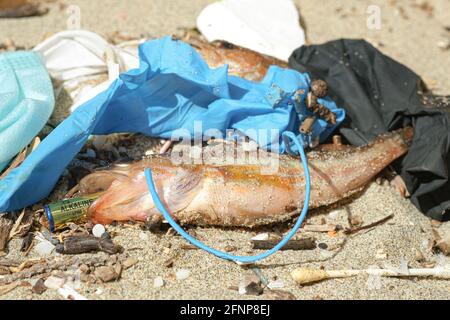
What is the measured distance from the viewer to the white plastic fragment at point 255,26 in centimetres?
380

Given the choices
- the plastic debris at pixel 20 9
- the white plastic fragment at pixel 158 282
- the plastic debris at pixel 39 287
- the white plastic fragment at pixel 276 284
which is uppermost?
the plastic debris at pixel 20 9

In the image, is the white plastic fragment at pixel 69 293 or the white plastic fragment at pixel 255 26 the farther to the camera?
the white plastic fragment at pixel 255 26

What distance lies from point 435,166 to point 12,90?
2031 millimetres

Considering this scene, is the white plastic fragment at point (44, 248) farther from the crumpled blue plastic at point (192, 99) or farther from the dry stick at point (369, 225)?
the dry stick at point (369, 225)

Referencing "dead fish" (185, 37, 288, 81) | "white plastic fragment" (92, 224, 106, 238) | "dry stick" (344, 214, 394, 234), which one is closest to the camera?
"white plastic fragment" (92, 224, 106, 238)

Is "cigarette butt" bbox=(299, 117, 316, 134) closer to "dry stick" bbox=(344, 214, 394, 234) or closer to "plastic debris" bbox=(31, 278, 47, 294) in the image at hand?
"dry stick" bbox=(344, 214, 394, 234)

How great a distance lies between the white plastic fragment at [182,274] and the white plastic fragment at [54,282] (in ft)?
1.47

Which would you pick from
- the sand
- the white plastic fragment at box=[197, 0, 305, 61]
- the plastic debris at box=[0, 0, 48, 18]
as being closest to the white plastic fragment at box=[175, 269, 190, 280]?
the sand

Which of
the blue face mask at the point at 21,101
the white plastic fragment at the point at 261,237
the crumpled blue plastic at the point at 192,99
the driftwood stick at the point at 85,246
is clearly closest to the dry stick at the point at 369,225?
the white plastic fragment at the point at 261,237

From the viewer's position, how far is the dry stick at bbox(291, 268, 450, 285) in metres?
2.54

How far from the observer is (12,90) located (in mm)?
2883

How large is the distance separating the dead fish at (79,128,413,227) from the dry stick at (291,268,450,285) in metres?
0.33

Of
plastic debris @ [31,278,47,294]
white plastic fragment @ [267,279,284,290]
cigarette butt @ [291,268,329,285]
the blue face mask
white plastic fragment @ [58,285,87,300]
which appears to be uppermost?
the blue face mask
